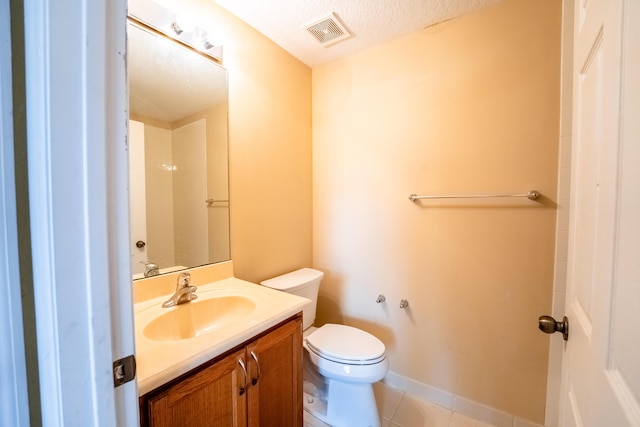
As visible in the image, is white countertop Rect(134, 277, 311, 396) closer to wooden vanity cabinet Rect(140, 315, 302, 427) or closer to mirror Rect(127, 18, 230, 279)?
wooden vanity cabinet Rect(140, 315, 302, 427)

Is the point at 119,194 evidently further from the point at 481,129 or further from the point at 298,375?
the point at 481,129

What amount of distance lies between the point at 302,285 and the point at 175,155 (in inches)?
A: 39.0

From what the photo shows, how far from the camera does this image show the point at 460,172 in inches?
55.7

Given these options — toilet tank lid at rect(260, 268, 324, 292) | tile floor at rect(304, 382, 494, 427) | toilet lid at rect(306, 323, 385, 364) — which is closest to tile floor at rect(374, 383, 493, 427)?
tile floor at rect(304, 382, 494, 427)

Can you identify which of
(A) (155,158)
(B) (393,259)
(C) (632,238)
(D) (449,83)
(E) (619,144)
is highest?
(D) (449,83)

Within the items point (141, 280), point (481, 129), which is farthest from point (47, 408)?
point (481, 129)

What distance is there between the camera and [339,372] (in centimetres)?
123

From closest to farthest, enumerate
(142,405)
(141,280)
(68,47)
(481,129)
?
(68,47)
(142,405)
(141,280)
(481,129)

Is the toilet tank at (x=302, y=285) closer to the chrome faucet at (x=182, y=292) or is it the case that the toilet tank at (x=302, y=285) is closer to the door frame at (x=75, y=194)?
the chrome faucet at (x=182, y=292)

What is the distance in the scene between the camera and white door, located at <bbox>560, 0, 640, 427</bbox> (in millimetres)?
376

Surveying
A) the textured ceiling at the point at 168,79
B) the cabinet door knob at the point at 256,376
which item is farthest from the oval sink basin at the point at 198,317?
the textured ceiling at the point at 168,79

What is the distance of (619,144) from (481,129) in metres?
1.06

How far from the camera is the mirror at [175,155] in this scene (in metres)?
1.04

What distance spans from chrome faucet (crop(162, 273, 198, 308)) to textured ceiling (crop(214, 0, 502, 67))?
4.55 ft
